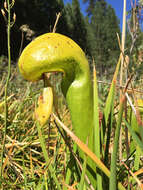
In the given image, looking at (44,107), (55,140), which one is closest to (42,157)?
(55,140)

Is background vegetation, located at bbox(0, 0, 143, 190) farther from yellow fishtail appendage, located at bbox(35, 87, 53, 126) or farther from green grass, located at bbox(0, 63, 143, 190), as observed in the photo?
yellow fishtail appendage, located at bbox(35, 87, 53, 126)

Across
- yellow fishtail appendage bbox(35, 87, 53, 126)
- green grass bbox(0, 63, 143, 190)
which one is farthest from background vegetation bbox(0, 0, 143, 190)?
yellow fishtail appendage bbox(35, 87, 53, 126)

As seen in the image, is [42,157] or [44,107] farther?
[42,157]

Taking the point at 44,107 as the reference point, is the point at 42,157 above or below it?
below

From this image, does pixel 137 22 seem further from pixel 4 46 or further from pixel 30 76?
pixel 4 46

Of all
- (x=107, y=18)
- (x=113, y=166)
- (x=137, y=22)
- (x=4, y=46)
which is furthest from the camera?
(x=107, y=18)

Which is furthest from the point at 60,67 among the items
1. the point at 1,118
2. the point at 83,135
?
the point at 1,118

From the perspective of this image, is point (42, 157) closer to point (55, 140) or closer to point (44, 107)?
point (55, 140)

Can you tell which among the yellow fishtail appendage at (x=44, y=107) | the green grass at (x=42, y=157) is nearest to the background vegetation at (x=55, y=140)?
the green grass at (x=42, y=157)

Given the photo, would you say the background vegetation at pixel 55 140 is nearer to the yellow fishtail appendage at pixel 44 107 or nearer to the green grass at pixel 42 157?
the green grass at pixel 42 157

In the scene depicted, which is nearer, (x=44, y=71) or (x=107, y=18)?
(x=44, y=71)

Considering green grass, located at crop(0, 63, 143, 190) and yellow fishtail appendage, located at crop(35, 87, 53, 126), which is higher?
yellow fishtail appendage, located at crop(35, 87, 53, 126)
